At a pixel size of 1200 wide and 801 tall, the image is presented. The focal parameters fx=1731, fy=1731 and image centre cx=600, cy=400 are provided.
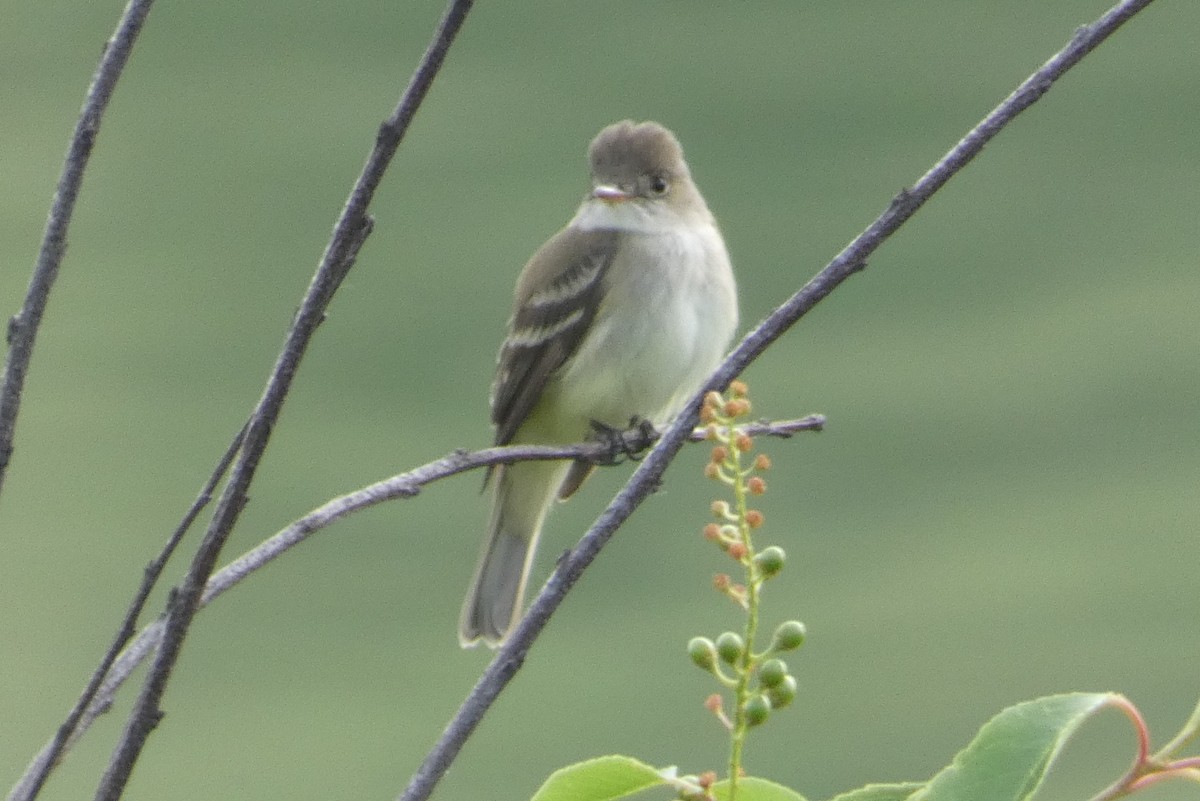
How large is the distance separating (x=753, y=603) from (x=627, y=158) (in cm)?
224

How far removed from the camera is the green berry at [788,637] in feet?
1.66

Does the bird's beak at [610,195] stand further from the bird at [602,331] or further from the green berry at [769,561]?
the green berry at [769,561]

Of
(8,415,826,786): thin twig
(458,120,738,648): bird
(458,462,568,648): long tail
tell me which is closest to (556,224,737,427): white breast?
(458,120,738,648): bird

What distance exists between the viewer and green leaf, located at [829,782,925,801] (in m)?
0.52

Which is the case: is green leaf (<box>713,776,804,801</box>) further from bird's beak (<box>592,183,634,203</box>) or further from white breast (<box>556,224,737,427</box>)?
bird's beak (<box>592,183,634,203</box>)

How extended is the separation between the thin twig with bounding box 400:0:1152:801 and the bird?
1.84 metres

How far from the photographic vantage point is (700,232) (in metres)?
2.68

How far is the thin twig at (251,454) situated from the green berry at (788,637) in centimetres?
16

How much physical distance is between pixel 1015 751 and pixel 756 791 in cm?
8

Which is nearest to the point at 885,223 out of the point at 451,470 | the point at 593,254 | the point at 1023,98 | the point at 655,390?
the point at 1023,98

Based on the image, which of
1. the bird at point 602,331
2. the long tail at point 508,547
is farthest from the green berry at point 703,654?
the long tail at point 508,547

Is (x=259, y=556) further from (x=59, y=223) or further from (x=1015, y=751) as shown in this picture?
(x=1015, y=751)

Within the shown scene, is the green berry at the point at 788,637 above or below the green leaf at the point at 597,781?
above

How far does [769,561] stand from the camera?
518mm
